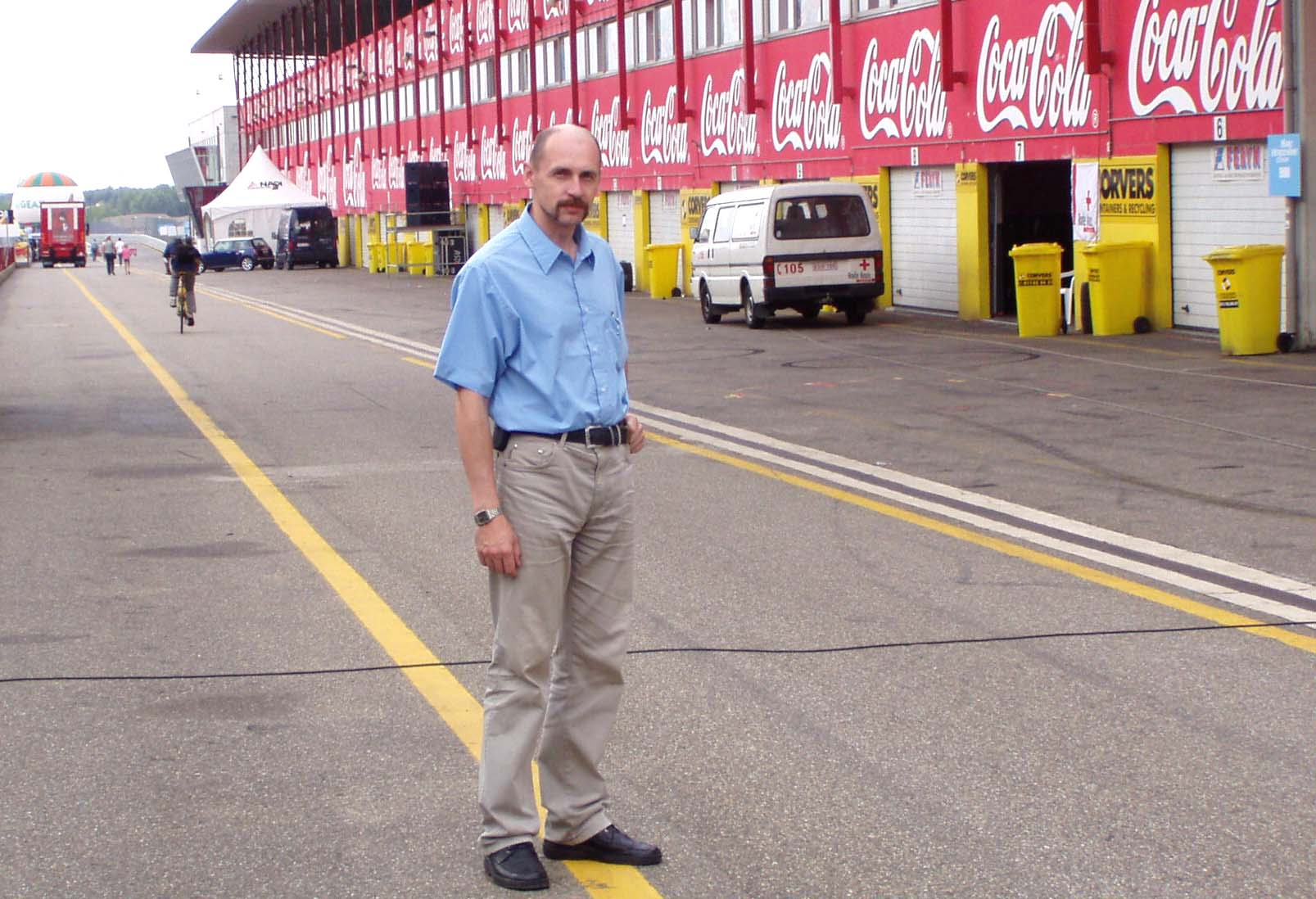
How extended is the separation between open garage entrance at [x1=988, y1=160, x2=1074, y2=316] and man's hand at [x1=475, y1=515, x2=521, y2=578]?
23356 mm

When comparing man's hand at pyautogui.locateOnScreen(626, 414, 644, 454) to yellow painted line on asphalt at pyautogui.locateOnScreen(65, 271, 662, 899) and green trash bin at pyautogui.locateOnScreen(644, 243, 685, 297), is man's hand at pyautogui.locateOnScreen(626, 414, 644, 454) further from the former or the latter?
green trash bin at pyautogui.locateOnScreen(644, 243, 685, 297)

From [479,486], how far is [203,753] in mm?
1806

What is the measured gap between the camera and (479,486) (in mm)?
4445

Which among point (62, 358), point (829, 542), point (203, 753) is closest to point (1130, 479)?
point (829, 542)

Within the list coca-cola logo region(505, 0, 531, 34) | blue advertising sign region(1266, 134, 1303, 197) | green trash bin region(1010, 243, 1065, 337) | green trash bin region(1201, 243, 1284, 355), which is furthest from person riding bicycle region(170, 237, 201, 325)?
coca-cola logo region(505, 0, 531, 34)

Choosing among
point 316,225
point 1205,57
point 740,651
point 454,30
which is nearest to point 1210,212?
point 1205,57

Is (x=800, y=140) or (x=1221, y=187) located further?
(x=800, y=140)

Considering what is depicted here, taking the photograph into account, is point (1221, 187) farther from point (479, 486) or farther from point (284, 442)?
point (479, 486)

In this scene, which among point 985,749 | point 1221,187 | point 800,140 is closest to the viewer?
point 985,749

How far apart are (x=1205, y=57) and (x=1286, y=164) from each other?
2.62m

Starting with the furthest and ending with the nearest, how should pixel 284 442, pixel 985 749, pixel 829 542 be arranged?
pixel 284 442 < pixel 829 542 < pixel 985 749

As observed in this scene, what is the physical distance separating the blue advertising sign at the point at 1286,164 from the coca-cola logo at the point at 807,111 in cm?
1289

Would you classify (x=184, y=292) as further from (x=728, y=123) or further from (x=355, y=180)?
(x=355, y=180)

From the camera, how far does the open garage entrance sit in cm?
2708
